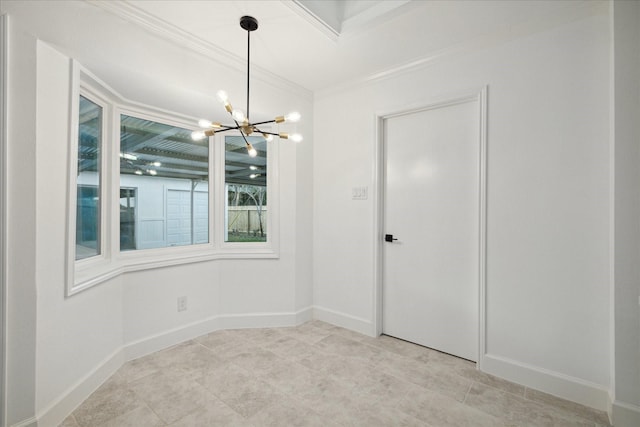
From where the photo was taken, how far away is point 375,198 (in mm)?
3014

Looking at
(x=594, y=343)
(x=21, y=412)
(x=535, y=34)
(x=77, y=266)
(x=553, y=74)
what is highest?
(x=535, y=34)

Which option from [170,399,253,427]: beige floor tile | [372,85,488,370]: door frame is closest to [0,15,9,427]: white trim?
[170,399,253,427]: beige floor tile

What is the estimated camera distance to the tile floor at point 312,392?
186cm

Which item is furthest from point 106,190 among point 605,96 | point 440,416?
point 605,96

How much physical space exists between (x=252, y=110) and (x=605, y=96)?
2.77 metres

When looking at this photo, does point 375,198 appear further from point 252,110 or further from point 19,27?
point 19,27

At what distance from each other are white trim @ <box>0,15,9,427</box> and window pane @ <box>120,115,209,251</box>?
1.11 m

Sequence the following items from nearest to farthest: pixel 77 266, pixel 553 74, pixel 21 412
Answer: pixel 21 412, pixel 553 74, pixel 77 266

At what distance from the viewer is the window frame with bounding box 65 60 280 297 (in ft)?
6.43

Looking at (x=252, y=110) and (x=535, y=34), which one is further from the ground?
(x=535, y=34)

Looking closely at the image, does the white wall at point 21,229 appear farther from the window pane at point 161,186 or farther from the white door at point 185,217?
the white door at point 185,217

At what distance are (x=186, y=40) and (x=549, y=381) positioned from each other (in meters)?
3.73

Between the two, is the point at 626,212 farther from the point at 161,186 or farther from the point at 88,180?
the point at 88,180

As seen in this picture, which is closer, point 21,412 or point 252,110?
point 21,412
